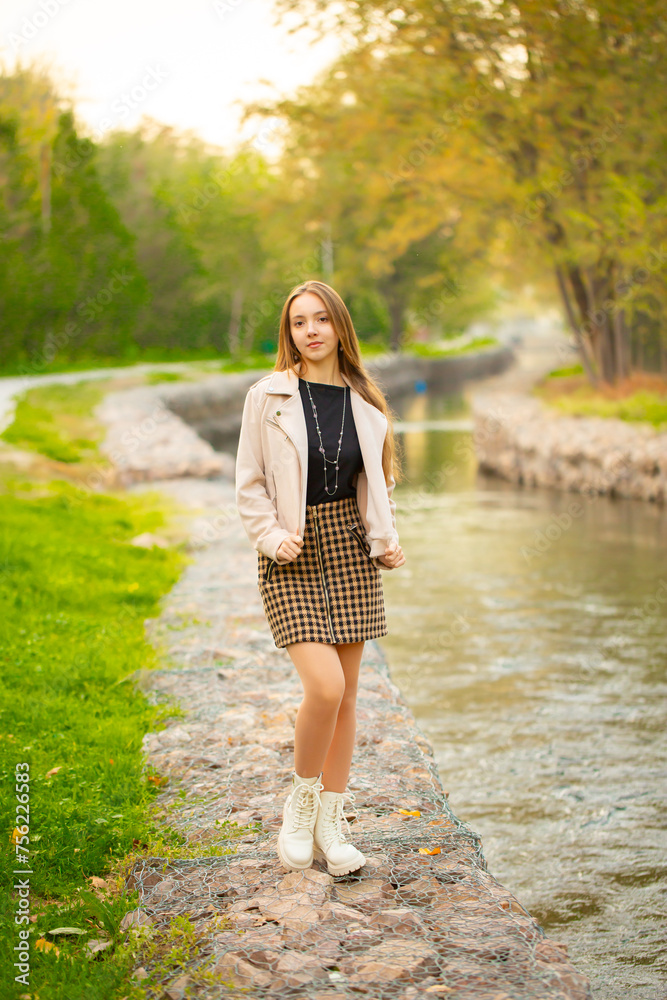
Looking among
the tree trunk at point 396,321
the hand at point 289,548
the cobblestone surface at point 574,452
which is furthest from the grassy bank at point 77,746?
the tree trunk at point 396,321

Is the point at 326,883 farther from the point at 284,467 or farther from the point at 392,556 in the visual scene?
the point at 284,467

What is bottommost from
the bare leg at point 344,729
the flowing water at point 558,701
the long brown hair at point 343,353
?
the flowing water at point 558,701

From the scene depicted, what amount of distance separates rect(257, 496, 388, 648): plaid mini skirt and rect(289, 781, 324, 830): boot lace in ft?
1.61

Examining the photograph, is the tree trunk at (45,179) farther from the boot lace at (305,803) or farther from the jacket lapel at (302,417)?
the boot lace at (305,803)

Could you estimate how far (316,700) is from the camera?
306cm

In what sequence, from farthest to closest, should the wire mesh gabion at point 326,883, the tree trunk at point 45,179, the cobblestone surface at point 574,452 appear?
the tree trunk at point 45,179 → the cobblestone surface at point 574,452 → the wire mesh gabion at point 326,883

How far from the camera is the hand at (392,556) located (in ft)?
10.6

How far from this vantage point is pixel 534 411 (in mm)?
19547

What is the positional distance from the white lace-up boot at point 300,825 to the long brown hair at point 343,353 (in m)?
1.11

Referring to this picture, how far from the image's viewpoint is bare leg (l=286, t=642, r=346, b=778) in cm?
306

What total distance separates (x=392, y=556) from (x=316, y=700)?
1.80ft

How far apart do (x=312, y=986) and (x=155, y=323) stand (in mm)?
36895

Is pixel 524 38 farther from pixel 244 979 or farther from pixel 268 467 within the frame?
pixel 244 979

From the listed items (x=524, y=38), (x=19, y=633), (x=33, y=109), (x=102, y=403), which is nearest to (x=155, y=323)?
(x=33, y=109)
